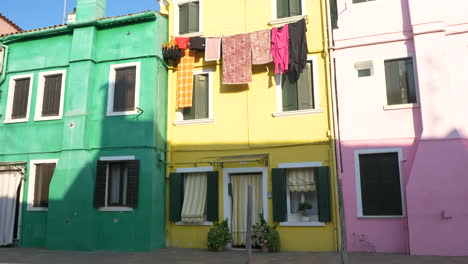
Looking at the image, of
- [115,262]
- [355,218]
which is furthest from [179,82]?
[355,218]

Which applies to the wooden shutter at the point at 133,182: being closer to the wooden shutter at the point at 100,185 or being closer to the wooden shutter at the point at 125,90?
the wooden shutter at the point at 100,185

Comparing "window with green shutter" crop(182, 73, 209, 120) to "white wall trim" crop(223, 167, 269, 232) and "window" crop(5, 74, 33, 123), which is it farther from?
"window" crop(5, 74, 33, 123)

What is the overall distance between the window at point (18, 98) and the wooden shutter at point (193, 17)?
5943mm

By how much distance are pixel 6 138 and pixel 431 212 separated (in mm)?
13581

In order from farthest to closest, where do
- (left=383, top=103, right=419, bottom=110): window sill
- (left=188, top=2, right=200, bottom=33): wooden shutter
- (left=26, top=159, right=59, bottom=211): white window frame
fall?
1. (left=188, top=2, right=200, bottom=33): wooden shutter
2. (left=26, top=159, right=59, bottom=211): white window frame
3. (left=383, top=103, right=419, bottom=110): window sill

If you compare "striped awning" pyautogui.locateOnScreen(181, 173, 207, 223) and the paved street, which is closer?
the paved street

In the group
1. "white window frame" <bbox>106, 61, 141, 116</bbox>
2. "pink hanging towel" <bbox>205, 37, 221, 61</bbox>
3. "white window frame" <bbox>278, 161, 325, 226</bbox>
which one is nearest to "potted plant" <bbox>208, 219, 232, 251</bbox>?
"white window frame" <bbox>278, 161, 325, 226</bbox>

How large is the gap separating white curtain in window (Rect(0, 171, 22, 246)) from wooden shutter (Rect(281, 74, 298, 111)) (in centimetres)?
909

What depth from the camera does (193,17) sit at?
13727 millimetres

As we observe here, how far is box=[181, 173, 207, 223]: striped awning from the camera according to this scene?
40.3 feet

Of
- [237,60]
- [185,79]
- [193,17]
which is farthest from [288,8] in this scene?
[185,79]

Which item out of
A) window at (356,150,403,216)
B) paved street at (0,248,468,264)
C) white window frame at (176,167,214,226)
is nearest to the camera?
paved street at (0,248,468,264)

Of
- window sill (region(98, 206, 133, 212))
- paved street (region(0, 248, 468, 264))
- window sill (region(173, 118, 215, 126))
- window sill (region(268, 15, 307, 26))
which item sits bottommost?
paved street (region(0, 248, 468, 264))

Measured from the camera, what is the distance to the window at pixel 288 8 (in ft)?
41.2
